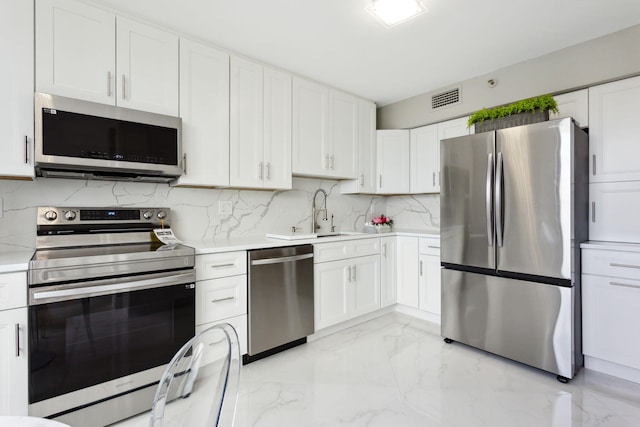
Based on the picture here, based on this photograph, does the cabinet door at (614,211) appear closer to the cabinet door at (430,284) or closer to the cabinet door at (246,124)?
the cabinet door at (430,284)

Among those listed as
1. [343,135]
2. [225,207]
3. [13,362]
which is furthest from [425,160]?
[13,362]

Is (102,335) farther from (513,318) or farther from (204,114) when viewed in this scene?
(513,318)

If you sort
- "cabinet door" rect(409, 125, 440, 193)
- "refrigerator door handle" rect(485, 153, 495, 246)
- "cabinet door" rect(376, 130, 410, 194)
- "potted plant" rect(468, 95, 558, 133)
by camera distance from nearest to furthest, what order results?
"potted plant" rect(468, 95, 558, 133) → "refrigerator door handle" rect(485, 153, 495, 246) → "cabinet door" rect(409, 125, 440, 193) → "cabinet door" rect(376, 130, 410, 194)

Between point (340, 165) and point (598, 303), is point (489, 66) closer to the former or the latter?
→ point (340, 165)

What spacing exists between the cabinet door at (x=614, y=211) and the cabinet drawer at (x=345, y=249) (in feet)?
5.94

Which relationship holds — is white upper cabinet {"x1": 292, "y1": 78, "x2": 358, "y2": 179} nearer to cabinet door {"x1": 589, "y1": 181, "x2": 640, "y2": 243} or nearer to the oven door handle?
the oven door handle

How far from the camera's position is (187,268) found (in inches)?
81.0

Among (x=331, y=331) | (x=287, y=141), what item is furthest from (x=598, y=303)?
(x=287, y=141)

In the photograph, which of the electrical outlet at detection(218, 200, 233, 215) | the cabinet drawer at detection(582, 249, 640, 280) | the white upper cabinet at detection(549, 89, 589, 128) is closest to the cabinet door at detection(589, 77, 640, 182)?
the white upper cabinet at detection(549, 89, 589, 128)

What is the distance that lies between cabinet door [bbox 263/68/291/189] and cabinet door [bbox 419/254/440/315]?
1.62 m

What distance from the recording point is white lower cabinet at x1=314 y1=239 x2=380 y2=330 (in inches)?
115

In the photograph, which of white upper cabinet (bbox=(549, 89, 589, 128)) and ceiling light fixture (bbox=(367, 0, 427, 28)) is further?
white upper cabinet (bbox=(549, 89, 589, 128))

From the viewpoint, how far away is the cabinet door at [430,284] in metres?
3.24

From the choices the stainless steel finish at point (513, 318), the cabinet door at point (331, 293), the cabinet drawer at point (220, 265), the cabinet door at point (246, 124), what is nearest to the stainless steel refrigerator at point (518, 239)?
the stainless steel finish at point (513, 318)
